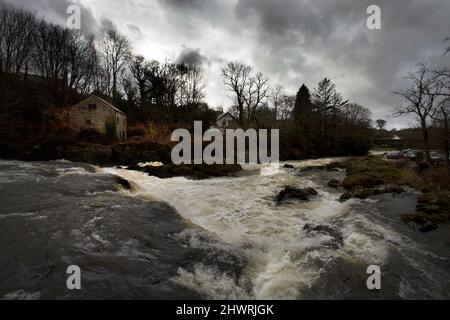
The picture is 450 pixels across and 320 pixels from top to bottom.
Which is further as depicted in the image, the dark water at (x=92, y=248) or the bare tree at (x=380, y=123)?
the bare tree at (x=380, y=123)

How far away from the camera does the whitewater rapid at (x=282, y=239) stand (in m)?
5.19

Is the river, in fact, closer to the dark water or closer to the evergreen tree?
the dark water

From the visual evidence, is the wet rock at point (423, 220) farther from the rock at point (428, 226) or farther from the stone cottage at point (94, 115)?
the stone cottage at point (94, 115)

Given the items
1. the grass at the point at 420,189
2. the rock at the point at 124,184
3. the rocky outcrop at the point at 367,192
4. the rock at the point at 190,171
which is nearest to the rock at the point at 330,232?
the grass at the point at 420,189

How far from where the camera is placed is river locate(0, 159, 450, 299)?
16.2 feet

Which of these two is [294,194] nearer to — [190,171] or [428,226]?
[428,226]

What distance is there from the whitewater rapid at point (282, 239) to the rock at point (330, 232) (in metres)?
0.13

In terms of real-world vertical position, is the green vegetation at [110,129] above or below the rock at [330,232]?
above

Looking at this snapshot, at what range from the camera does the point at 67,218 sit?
7.57 meters

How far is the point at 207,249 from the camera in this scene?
21.1 feet

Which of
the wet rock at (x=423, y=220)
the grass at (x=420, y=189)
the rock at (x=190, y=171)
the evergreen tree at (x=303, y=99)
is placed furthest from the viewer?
the evergreen tree at (x=303, y=99)

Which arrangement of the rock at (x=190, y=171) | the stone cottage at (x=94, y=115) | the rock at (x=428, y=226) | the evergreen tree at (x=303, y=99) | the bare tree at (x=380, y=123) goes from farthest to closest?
the bare tree at (x=380, y=123) < the evergreen tree at (x=303, y=99) < the stone cottage at (x=94, y=115) < the rock at (x=190, y=171) < the rock at (x=428, y=226)

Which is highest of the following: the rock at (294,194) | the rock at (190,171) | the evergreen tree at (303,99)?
the evergreen tree at (303,99)

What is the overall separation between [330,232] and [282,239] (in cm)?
144
